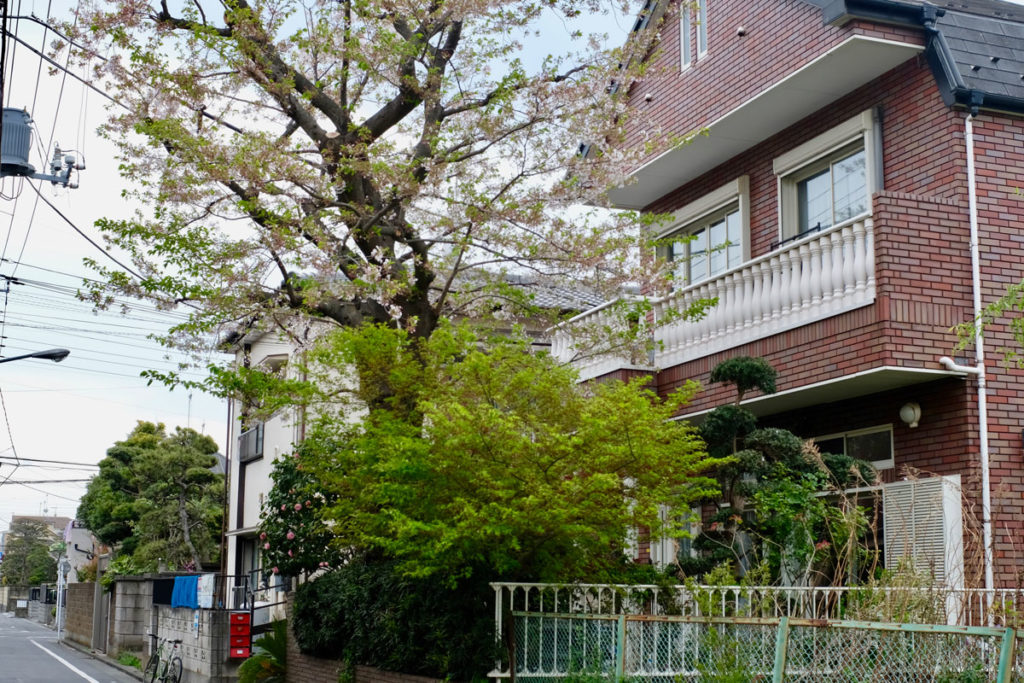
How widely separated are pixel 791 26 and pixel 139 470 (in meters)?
31.9

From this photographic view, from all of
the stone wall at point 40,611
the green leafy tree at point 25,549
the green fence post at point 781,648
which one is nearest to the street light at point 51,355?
the green fence post at point 781,648

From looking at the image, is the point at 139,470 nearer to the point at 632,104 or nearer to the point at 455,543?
the point at 632,104

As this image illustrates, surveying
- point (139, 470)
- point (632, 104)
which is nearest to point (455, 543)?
point (632, 104)

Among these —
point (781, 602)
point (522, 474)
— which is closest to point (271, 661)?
point (522, 474)

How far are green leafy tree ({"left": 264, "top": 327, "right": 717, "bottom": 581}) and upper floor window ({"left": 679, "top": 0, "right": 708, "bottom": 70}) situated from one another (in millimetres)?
6493

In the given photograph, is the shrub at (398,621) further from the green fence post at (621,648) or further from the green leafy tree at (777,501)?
the green leafy tree at (777,501)

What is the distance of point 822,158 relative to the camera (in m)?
15.2

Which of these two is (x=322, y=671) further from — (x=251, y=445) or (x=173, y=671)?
(x=251, y=445)

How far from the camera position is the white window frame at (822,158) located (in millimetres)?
14133

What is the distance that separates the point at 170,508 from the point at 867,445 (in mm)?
30534

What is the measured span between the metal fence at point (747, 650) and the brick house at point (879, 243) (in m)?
2.42

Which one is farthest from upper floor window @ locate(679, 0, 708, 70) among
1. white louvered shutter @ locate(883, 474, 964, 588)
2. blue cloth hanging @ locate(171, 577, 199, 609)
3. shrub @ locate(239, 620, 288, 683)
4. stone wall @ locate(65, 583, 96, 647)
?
stone wall @ locate(65, 583, 96, 647)

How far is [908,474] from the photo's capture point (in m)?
12.4

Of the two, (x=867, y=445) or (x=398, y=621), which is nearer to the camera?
(x=398, y=621)
